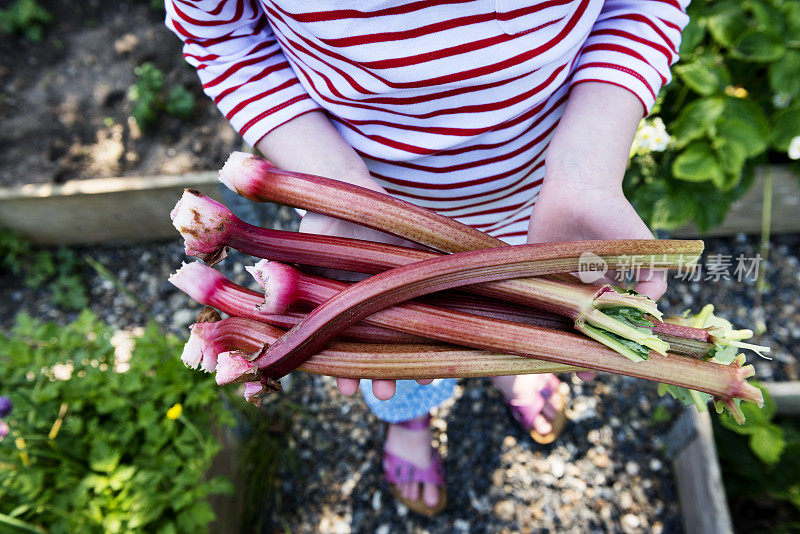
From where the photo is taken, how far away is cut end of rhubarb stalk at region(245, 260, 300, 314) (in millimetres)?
1250

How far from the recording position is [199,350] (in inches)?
49.3

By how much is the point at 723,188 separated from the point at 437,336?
187 cm

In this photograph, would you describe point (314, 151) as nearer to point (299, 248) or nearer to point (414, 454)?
point (299, 248)

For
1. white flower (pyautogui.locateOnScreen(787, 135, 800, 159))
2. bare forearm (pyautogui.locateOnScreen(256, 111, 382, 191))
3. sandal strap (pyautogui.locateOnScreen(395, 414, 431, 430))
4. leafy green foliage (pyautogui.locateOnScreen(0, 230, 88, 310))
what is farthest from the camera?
leafy green foliage (pyautogui.locateOnScreen(0, 230, 88, 310))

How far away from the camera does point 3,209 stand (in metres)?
3.26

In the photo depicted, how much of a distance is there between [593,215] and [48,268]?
137 inches

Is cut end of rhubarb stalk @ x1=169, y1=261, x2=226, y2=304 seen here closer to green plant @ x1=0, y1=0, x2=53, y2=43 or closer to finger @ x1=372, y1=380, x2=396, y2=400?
finger @ x1=372, y1=380, x2=396, y2=400

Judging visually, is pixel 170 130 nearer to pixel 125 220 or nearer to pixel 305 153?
pixel 125 220

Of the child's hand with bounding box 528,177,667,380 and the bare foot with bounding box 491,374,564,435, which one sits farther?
the bare foot with bounding box 491,374,564,435

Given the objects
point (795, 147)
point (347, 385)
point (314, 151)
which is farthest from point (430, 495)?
point (795, 147)

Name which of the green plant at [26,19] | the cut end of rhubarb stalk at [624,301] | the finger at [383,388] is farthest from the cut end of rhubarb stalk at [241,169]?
the green plant at [26,19]

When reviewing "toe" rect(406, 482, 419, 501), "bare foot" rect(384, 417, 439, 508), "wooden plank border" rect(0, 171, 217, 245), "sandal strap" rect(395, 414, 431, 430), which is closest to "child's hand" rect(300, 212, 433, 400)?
"sandal strap" rect(395, 414, 431, 430)

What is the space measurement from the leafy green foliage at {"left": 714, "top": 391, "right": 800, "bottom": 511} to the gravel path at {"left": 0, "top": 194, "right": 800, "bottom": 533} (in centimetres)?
25

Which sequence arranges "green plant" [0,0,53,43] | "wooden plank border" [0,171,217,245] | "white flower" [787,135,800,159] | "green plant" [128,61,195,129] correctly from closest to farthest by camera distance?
"white flower" [787,135,800,159] < "wooden plank border" [0,171,217,245] < "green plant" [128,61,195,129] < "green plant" [0,0,53,43]
